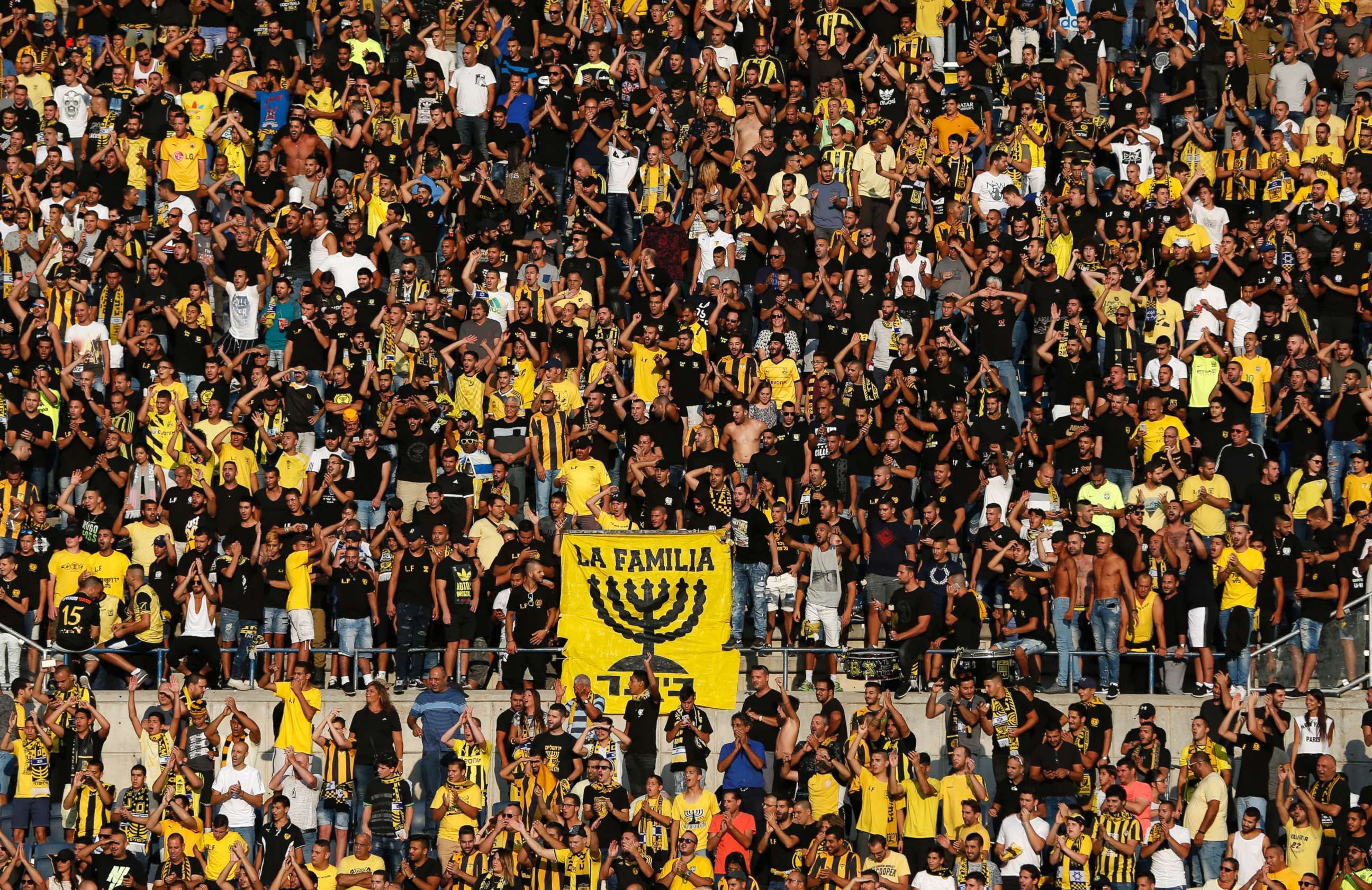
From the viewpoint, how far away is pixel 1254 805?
24.7 meters

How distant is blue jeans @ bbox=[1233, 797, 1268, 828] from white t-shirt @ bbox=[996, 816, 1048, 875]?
6.94 ft

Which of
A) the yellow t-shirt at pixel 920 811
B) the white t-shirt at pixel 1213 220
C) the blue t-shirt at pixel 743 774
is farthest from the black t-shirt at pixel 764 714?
the white t-shirt at pixel 1213 220

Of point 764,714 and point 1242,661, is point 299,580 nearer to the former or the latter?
point 764,714

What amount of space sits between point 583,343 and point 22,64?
8509 millimetres

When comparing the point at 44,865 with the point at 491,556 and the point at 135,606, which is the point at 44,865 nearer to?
the point at 135,606

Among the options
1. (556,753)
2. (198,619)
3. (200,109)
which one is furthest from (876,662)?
(200,109)

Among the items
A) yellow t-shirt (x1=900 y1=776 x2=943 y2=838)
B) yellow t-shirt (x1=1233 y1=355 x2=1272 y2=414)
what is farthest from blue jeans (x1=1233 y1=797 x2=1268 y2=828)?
yellow t-shirt (x1=1233 y1=355 x2=1272 y2=414)

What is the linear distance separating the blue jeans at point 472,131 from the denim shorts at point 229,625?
27.9ft

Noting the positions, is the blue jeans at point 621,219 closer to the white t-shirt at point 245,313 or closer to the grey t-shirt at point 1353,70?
the white t-shirt at point 245,313

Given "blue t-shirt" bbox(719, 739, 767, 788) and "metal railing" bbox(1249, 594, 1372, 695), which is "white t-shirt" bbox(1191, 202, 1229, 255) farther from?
"blue t-shirt" bbox(719, 739, 767, 788)

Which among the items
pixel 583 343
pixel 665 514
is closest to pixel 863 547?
pixel 665 514

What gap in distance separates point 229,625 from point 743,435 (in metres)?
5.72

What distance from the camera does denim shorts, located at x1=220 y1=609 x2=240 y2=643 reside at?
2575cm

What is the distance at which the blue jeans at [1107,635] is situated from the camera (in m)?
25.6
